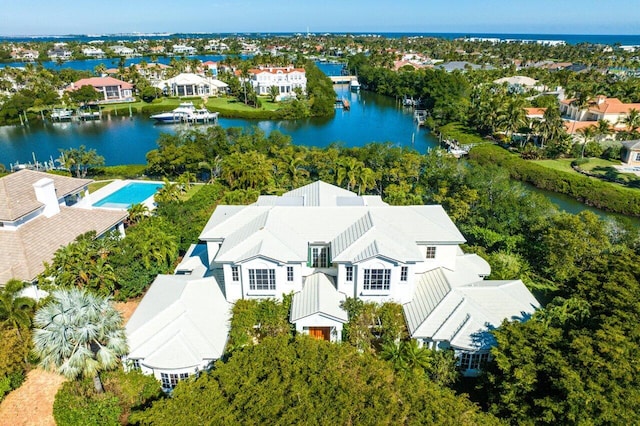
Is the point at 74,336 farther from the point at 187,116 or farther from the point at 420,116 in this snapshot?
the point at 420,116

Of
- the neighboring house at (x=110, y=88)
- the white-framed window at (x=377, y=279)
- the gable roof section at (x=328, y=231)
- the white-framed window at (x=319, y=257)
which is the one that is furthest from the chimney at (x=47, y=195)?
the neighboring house at (x=110, y=88)

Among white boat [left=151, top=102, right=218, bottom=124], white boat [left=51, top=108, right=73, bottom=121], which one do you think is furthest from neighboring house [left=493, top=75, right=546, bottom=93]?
white boat [left=51, top=108, right=73, bottom=121]

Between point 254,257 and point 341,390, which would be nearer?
point 341,390

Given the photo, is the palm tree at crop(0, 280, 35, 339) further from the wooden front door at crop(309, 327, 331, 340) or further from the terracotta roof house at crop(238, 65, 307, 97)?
the terracotta roof house at crop(238, 65, 307, 97)

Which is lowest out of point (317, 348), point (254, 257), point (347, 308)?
point (347, 308)

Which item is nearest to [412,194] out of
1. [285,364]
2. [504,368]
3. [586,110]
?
[504,368]

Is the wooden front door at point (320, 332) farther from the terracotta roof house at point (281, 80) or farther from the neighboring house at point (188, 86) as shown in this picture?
the neighboring house at point (188, 86)

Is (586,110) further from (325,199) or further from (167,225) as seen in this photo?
(167,225)
